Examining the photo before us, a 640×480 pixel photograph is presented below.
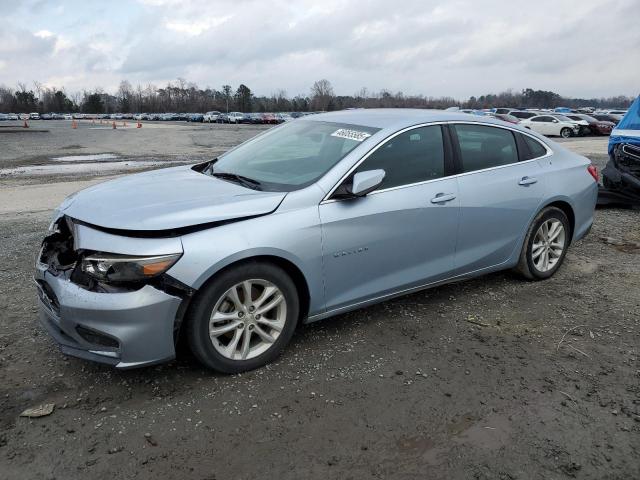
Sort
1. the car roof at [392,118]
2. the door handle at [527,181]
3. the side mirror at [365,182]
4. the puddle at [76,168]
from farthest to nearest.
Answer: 1. the puddle at [76,168]
2. the door handle at [527,181]
3. the car roof at [392,118]
4. the side mirror at [365,182]

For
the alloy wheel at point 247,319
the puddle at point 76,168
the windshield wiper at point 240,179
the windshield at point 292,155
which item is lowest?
the puddle at point 76,168

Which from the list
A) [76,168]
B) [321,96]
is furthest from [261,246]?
[321,96]

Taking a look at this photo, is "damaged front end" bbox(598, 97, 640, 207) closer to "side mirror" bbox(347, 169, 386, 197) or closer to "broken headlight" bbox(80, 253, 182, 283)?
"side mirror" bbox(347, 169, 386, 197)

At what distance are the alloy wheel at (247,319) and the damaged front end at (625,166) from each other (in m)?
7.01

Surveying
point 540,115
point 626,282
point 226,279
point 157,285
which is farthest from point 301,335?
point 540,115

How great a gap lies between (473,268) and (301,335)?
1.57 metres

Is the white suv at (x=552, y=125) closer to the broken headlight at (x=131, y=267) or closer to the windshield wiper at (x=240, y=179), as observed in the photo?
the windshield wiper at (x=240, y=179)

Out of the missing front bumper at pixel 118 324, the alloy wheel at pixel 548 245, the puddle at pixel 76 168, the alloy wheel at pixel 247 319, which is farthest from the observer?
the puddle at pixel 76 168

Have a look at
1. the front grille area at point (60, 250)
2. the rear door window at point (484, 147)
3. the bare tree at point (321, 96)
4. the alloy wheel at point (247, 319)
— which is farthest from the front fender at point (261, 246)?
the bare tree at point (321, 96)

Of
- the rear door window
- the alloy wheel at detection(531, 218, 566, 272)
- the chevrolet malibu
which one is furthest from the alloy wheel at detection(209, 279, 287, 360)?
the alloy wheel at detection(531, 218, 566, 272)

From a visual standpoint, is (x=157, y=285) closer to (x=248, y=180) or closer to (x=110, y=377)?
(x=110, y=377)

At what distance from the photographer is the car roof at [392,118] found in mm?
4152

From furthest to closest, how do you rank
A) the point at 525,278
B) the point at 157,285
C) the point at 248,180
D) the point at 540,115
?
the point at 540,115 → the point at 525,278 → the point at 248,180 → the point at 157,285

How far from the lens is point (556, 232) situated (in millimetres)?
5070
